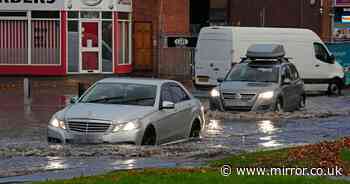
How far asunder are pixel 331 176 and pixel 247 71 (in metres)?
15.7

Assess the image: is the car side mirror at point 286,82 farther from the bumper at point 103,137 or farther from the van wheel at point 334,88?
the van wheel at point 334,88

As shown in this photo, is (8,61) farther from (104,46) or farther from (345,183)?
(345,183)

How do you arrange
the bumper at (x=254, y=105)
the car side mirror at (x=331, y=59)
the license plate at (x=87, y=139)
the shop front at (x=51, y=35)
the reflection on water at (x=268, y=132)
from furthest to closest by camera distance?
the shop front at (x=51, y=35), the car side mirror at (x=331, y=59), the bumper at (x=254, y=105), the reflection on water at (x=268, y=132), the license plate at (x=87, y=139)

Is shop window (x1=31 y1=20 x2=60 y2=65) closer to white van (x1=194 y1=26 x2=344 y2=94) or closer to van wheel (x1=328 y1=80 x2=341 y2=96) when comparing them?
white van (x1=194 y1=26 x2=344 y2=94)

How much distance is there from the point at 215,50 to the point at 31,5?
31.2 ft

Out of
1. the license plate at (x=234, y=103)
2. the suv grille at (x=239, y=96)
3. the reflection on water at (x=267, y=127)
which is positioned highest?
the suv grille at (x=239, y=96)

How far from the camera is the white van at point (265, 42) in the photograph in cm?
3491

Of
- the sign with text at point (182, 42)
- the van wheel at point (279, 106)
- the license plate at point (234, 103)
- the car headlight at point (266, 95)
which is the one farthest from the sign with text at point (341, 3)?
the license plate at point (234, 103)

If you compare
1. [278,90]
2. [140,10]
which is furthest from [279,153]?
[140,10]

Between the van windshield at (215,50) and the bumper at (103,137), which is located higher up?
the van windshield at (215,50)

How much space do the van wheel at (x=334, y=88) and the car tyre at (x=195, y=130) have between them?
1815cm

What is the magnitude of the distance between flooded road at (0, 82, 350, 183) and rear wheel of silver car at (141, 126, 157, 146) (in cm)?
31

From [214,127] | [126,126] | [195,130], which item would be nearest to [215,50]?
[214,127]

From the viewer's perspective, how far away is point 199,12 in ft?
160
